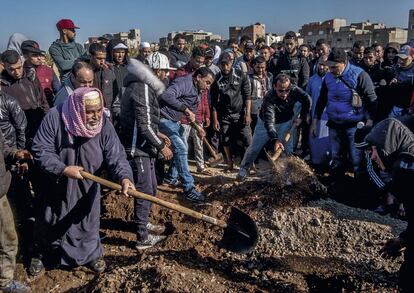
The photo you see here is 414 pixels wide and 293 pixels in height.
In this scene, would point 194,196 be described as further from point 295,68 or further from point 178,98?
point 295,68

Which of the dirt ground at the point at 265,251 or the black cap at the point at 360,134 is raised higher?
the black cap at the point at 360,134

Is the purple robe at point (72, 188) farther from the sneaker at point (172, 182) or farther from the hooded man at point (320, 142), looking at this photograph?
the hooded man at point (320, 142)

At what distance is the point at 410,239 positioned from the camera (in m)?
2.71

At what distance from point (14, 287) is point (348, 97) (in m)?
4.76

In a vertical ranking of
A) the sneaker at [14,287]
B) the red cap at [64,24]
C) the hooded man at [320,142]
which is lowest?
the sneaker at [14,287]

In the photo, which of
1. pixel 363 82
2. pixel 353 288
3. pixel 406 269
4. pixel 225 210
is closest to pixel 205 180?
pixel 225 210

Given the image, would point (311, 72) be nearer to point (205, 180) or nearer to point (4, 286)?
point (205, 180)

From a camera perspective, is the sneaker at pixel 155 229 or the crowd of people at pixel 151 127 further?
the sneaker at pixel 155 229

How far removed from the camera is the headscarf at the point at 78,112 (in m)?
3.34

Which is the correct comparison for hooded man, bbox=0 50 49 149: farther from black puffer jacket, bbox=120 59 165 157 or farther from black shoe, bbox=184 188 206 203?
black shoe, bbox=184 188 206 203

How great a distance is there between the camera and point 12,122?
429 cm

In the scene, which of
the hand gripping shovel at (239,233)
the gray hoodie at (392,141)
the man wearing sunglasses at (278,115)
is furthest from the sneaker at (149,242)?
the gray hoodie at (392,141)

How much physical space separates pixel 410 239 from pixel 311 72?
20.5 feet

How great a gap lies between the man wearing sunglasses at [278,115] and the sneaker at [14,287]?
346 centimetres
